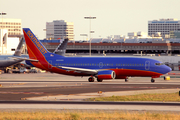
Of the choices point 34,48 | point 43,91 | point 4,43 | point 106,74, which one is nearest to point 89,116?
point 43,91

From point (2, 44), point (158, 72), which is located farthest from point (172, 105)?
point (2, 44)

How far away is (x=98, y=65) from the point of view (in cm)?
6925

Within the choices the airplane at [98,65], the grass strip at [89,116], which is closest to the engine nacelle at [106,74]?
the airplane at [98,65]

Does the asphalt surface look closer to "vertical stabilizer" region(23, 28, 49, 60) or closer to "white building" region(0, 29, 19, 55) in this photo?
"vertical stabilizer" region(23, 28, 49, 60)

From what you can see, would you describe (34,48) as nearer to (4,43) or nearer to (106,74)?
(106,74)

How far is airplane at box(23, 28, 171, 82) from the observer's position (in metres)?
67.1

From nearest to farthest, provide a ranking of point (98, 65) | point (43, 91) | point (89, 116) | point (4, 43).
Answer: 1. point (89, 116)
2. point (43, 91)
3. point (98, 65)
4. point (4, 43)

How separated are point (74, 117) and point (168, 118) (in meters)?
7.03

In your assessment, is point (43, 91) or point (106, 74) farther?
point (106, 74)

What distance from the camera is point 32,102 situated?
36.2 m

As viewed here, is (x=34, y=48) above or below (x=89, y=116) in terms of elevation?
above

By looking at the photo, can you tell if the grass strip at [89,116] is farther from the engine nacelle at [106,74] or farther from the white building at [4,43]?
the white building at [4,43]

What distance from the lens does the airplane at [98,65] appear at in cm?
6712

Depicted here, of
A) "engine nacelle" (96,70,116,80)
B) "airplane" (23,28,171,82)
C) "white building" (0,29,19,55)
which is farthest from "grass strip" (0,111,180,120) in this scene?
"white building" (0,29,19,55)
